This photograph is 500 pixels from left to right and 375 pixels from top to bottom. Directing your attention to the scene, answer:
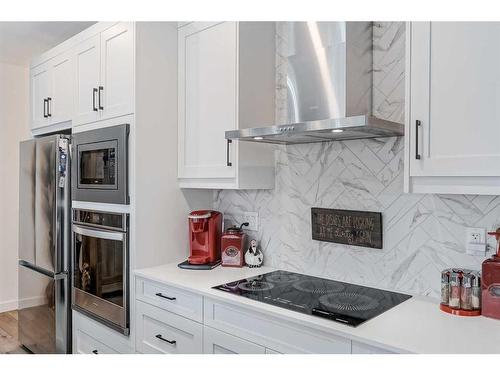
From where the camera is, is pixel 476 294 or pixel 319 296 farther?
pixel 319 296

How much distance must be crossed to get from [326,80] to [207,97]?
72 cm

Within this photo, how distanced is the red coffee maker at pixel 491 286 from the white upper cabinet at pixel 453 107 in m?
0.29

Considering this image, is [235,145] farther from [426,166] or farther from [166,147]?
[426,166]

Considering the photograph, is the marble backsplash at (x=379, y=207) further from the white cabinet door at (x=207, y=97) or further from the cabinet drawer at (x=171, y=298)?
the cabinet drawer at (x=171, y=298)

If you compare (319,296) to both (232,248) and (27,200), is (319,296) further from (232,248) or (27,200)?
(27,200)

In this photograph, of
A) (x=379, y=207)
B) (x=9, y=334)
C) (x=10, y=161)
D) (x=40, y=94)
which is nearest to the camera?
(x=379, y=207)

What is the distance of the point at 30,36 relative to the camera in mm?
3281

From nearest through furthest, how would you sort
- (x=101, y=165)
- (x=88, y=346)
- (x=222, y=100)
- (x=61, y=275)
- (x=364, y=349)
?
(x=364, y=349)
(x=222, y=100)
(x=101, y=165)
(x=88, y=346)
(x=61, y=275)

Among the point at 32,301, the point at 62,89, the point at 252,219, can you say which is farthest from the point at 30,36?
the point at 252,219

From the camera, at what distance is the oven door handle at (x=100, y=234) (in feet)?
7.56

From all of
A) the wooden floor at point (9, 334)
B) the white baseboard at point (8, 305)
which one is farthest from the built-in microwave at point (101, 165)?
the white baseboard at point (8, 305)

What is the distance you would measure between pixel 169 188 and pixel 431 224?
1433 millimetres

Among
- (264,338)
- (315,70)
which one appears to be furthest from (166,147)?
(264,338)

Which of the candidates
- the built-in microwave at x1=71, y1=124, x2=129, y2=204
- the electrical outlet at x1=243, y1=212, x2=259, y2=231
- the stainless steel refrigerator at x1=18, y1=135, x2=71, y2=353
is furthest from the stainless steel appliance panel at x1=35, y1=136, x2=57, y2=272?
the electrical outlet at x1=243, y1=212, x2=259, y2=231
